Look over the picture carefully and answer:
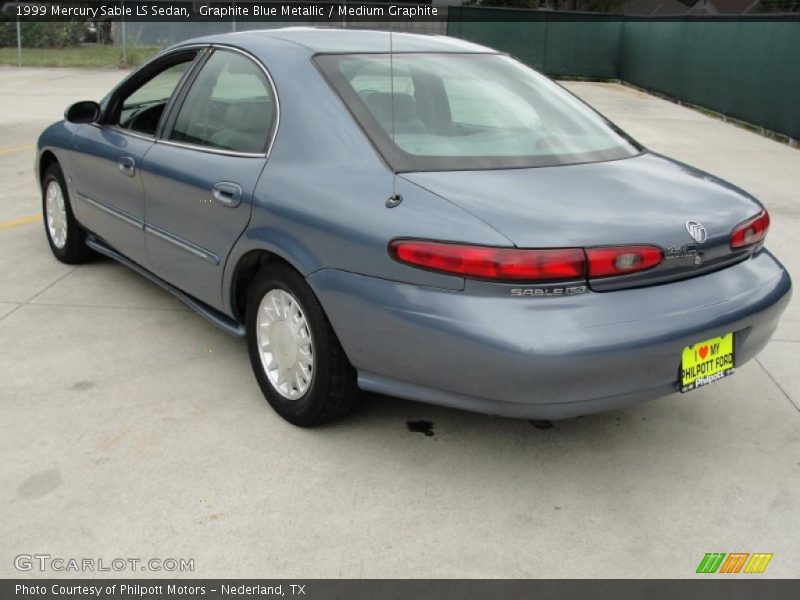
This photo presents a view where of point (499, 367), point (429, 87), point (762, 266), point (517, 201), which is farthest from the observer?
A: point (429, 87)

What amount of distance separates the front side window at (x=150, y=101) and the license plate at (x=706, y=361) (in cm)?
277

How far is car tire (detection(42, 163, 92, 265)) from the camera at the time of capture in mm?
5383

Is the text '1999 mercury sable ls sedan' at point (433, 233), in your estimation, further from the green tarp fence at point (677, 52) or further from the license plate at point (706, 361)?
the green tarp fence at point (677, 52)

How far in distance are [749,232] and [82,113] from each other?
11.9ft

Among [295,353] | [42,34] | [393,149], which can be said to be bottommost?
[295,353]

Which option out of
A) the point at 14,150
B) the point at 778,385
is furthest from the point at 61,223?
the point at 14,150

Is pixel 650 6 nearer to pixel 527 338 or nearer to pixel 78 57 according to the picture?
pixel 78 57

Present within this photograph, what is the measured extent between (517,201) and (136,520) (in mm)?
1667

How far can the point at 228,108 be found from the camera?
154 inches

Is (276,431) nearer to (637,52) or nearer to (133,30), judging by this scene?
(637,52)

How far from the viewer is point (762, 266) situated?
10.9 ft

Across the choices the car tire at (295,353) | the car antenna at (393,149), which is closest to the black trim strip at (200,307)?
the car tire at (295,353)
